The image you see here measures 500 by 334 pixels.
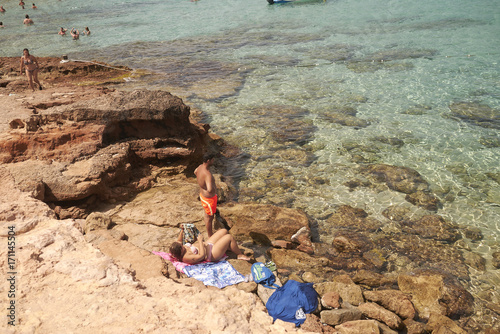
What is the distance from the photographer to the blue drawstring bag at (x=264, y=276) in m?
5.55

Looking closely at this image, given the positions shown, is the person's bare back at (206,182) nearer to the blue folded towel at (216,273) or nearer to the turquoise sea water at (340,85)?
Result: the blue folded towel at (216,273)

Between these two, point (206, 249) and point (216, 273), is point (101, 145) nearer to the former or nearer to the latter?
point (206, 249)

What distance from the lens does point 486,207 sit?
27.1 ft

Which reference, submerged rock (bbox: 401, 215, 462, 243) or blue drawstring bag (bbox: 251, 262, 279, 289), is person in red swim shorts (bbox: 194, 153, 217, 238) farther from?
submerged rock (bbox: 401, 215, 462, 243)

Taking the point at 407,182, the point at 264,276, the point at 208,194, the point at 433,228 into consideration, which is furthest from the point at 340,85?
the point at 264,276

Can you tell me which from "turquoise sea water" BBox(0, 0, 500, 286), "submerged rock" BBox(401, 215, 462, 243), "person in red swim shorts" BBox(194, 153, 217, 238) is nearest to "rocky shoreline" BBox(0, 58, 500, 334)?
"submerged rock" BBox(401, 215, 462, 243)

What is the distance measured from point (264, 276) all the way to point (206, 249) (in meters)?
1.12

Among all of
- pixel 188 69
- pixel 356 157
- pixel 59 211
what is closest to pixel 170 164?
pixel 59 211

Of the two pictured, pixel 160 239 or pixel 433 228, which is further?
pixel 433 228

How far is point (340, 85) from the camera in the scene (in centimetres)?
A: 1554

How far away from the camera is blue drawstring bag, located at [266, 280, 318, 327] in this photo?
478 cm

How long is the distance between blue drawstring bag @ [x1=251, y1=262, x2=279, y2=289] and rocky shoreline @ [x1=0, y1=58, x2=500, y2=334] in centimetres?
21

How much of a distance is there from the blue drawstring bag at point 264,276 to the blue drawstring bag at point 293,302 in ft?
1.00

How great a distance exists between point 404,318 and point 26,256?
5.47 metres
